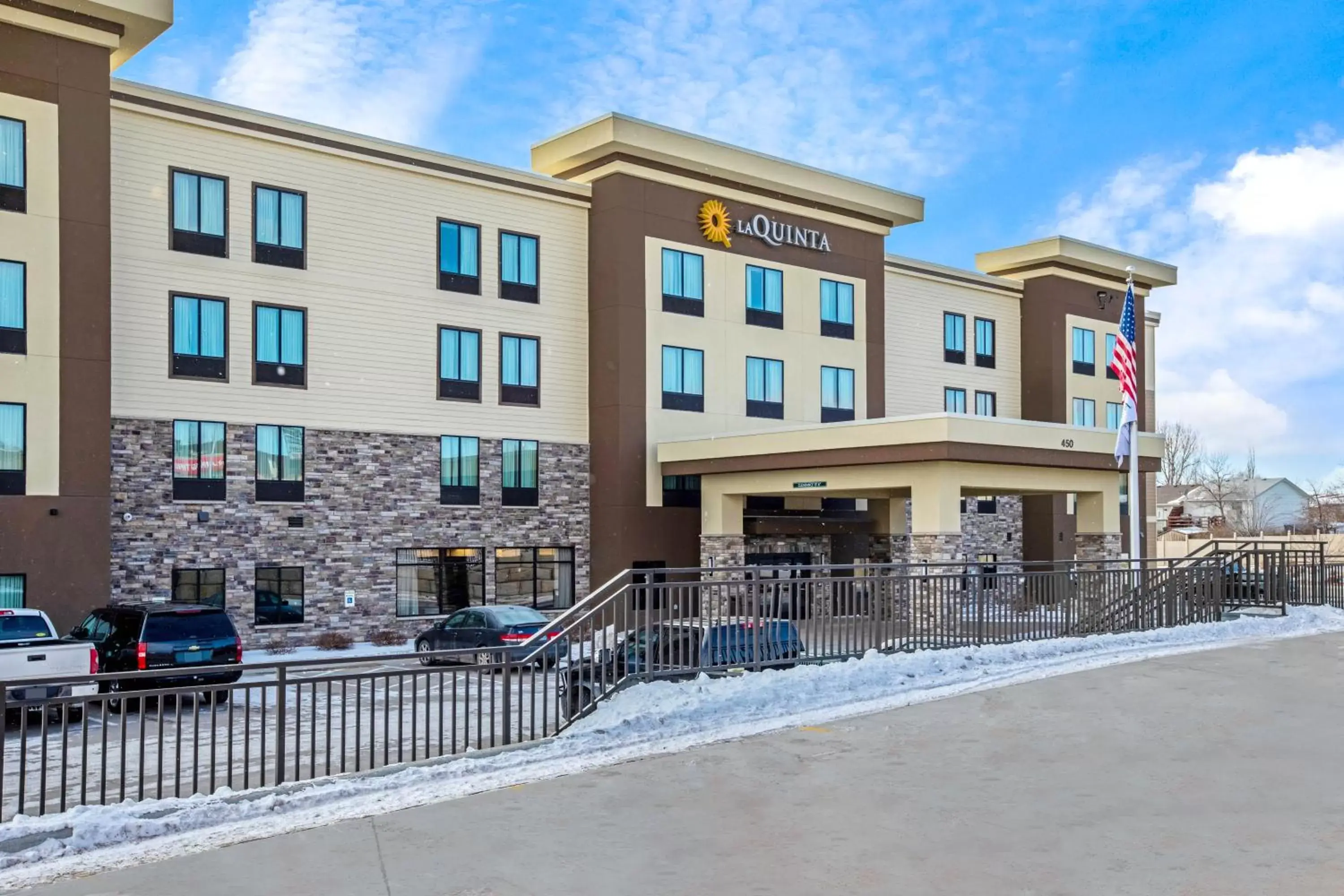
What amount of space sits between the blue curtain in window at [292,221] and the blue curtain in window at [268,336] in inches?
69.5

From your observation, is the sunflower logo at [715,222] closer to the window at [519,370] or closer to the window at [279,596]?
the window at [519,370]

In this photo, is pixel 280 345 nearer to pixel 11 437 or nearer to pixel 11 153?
pixel 11 437

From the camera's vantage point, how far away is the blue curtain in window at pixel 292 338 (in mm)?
29719

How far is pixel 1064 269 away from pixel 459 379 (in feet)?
93.2

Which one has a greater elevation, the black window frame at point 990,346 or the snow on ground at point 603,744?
the black window frame at point 990,346

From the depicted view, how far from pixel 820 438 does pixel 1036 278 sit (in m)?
22.7

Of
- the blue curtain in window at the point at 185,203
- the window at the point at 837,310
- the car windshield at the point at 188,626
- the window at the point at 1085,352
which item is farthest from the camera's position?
the window at the point at 1085,352

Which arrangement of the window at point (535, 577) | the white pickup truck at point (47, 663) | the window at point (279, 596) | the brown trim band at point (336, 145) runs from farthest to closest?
the window at point (535, 577)
the window at point (279, 596)
the brown trim band at point (336, 145)
the white pickup truck at point (47, 663)

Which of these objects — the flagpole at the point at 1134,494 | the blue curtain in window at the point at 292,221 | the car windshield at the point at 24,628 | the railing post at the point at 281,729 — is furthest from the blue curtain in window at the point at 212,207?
the flagpole at the point at 1134,494

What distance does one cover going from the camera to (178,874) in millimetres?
7766

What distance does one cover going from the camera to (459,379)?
3288 centimetres

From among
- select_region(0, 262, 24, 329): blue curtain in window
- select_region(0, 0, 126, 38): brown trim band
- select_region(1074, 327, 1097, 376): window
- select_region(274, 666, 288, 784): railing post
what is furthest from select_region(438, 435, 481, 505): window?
select_region(1074, 327, 1097, 376): window

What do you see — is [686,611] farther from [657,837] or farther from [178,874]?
[178,874]

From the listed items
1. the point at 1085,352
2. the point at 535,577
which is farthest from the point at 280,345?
the point at 1085,352
